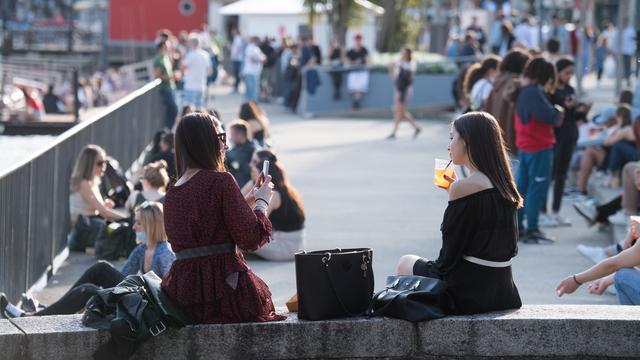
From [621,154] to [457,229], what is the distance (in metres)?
8.56

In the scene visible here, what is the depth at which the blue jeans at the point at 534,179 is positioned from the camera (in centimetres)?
1180

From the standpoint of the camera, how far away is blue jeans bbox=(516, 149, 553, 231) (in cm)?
1180

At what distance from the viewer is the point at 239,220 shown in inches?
234

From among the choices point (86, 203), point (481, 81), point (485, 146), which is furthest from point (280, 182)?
point (485, 146)

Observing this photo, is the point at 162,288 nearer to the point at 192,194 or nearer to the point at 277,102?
the point at 192,194

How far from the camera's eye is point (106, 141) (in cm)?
1547

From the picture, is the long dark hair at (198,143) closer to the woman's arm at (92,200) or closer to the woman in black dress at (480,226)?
the woman in black dress at (480,226)

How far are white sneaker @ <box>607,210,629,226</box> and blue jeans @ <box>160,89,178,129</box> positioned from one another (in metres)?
11.5

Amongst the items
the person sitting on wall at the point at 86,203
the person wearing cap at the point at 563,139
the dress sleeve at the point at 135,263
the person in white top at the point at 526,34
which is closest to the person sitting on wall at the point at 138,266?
the dress sleeve at the point at 135,263

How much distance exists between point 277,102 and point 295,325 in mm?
27236

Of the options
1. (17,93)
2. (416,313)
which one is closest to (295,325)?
(416,313)

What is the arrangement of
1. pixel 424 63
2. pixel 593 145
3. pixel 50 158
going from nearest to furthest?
pixel 50 158 → pixel 593 145 → pixel 424 63

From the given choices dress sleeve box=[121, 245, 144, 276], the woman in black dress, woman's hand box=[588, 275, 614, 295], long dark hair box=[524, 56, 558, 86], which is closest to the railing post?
long dark hair box=[524, 56, 558, 86]

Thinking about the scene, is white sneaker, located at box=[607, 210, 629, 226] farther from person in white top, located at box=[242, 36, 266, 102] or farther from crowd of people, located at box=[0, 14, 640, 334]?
person in white top, located at box=[242, 36, 266, 102]
